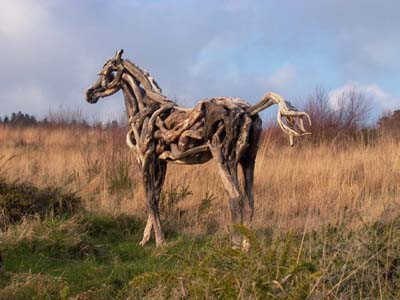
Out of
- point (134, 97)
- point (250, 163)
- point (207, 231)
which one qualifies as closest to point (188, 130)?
point (250, 163)

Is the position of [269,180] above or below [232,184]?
below

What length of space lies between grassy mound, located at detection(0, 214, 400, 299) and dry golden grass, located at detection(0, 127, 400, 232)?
4.49ft

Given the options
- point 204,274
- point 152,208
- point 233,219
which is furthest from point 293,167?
point 204,274

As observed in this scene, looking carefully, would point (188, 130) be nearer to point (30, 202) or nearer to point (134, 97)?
point (134, 97)

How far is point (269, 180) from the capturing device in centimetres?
1127

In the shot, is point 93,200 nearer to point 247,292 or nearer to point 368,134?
point 247,292

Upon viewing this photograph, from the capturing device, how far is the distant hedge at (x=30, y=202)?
26.3ft

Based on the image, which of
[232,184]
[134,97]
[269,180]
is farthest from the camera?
[269,180]

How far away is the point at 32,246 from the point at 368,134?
35.4 feet

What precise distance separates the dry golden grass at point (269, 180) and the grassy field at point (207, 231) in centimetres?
3

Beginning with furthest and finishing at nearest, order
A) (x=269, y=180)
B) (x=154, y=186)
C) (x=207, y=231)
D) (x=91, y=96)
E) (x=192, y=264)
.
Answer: (x=269, y=180) < (x=207, y=231) < (x=91, y=96) < (x=154, y=186) < (x=192, y=264)

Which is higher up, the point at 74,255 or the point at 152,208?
the point at 152,208

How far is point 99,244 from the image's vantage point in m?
7.70

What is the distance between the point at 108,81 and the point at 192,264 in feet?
13.1
